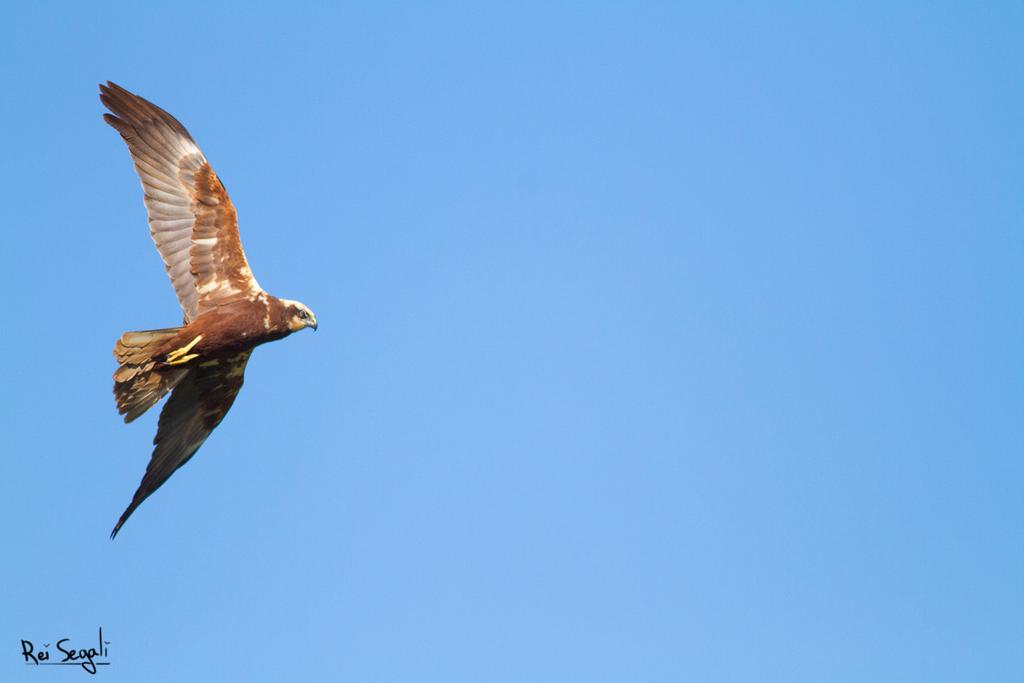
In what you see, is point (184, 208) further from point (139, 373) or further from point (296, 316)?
point (139, 373)

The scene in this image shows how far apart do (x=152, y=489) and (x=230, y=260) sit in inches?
107

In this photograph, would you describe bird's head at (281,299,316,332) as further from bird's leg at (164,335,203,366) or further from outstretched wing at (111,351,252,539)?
bird's leg at (164,335,203,366)

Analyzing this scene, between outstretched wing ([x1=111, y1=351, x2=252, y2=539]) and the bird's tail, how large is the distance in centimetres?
67

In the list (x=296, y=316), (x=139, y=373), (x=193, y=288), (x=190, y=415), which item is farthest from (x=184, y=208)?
(x=190, y=415)

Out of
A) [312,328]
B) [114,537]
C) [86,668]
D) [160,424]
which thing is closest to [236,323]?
[312,328]

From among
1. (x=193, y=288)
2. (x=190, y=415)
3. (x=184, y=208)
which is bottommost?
(x=190, y=415)

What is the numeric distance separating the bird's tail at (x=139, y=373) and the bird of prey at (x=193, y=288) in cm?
3

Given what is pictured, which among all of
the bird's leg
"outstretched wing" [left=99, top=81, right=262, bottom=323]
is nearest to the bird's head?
"outstretched wing" [left=99, top=81, right=262, bottom=323]

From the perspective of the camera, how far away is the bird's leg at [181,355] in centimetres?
1218

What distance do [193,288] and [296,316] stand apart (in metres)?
1.24

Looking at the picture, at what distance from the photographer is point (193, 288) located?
43.1 ft

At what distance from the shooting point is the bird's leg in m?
12.2

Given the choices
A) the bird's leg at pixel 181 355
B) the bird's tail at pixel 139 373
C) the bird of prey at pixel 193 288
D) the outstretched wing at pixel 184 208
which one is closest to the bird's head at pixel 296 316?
the bird of prey at pixel 193 288

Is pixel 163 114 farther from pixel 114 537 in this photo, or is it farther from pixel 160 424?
pixel 114 537
